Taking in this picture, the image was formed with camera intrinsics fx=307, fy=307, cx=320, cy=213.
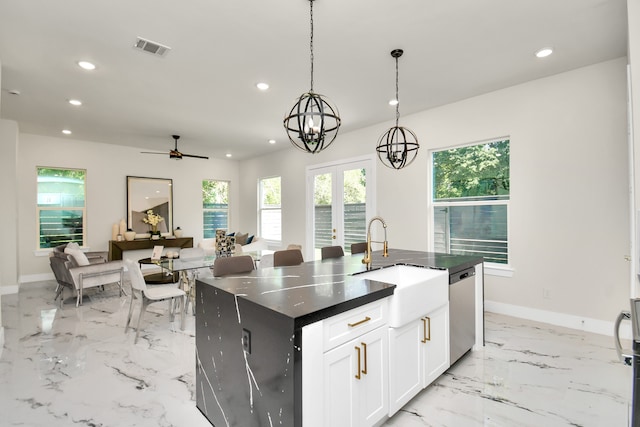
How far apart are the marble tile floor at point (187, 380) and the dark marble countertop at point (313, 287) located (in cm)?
90

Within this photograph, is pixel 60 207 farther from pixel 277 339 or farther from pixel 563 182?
pixel 563 182

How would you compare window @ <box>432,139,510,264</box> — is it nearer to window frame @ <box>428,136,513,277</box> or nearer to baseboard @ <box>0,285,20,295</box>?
window frame @ <box>428,136,513,277</box>

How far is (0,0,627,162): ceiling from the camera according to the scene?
240 centimetres

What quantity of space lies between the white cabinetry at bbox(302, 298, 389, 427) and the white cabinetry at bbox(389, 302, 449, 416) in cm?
9

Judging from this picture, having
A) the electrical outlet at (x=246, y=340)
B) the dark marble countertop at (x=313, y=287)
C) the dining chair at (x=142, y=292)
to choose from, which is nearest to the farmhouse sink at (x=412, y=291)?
the dark marble countertop at (x=313, y=287)

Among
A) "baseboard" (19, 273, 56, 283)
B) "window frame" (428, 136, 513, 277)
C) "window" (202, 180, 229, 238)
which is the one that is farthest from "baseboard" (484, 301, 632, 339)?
"baseboard" (19, 273, 56, 283)

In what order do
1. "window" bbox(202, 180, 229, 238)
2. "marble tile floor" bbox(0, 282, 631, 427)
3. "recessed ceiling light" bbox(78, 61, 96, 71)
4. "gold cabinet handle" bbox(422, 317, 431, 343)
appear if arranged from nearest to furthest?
1. "marble tile floor" bbox(0, 282, 631, 427)
2. "gold cabinet handle" bbox(422, 317, 431, 343)
3. "recessed ceiling light" bbox(78, 61, 96, 71)
4. "window" bbox(202, 180, 229, 238)

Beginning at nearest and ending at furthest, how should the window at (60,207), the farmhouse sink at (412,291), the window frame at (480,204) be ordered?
the farmhouse sink at (412,291) → the window frame at (480,204) → the window at (60,207)

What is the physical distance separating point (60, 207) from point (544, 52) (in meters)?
8.33

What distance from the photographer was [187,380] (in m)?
2.45

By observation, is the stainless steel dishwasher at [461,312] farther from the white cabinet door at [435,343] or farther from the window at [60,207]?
the window at [60,207]

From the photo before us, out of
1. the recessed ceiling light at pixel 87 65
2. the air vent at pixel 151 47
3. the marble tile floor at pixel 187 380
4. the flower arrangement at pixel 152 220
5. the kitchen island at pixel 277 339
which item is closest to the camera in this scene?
the kitchen island at pixel 277 339

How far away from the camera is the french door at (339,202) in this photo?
18.4 feet

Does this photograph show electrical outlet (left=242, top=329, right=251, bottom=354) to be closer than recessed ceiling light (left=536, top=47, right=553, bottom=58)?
Yes
